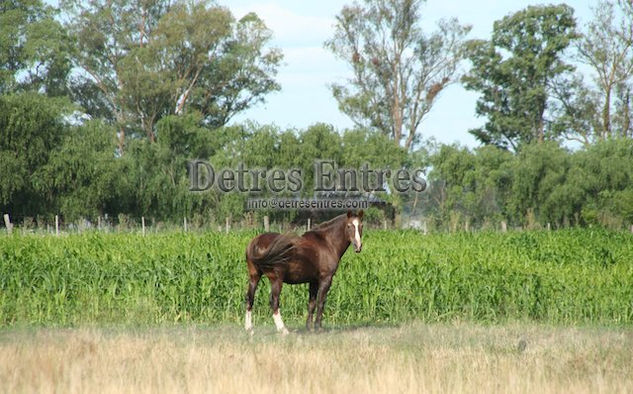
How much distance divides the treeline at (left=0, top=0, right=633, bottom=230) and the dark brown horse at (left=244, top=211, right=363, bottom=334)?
37849 millimetres

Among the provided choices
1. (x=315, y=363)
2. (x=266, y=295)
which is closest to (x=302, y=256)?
(x=266, y=295)

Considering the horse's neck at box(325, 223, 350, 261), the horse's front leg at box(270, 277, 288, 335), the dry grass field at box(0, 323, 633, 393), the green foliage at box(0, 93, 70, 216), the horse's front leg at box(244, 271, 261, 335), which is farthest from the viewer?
the green foliage at box(0, 93, 70, 216)

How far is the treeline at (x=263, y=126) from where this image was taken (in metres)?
53.7

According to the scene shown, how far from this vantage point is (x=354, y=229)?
1452 centimetres

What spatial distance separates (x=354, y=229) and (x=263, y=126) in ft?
144

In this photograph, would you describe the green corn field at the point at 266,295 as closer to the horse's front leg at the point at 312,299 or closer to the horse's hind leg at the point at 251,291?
the horse's front leg at the point at 312,299

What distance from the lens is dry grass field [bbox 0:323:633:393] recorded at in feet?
29.1

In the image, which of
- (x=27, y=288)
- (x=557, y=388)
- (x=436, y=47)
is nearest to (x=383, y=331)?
(x=557, y=388)

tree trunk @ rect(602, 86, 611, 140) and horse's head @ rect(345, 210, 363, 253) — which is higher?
tree trunk @ rect(602, 86, 611, 140)

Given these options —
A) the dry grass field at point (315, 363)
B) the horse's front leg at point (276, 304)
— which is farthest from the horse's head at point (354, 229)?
the dry grass field at point (315, 363)

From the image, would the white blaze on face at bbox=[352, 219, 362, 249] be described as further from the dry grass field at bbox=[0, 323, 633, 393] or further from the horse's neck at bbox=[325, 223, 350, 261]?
the dry grass field at bbox=[0, 323, 633, 393]

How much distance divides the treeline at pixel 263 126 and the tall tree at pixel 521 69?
0.13m

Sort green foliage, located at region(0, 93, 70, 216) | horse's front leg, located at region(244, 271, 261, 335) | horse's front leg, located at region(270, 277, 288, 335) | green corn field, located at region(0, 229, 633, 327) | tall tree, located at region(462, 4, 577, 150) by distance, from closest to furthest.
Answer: horse's front leg, located at region(270, 277, 288, 335) → horse's front leg, located at region(244, 271, 261, 335) → green corn field, located at region(0, 229, 633, 327) → green foliage, located at region(0, 93, 70, 216) → tall tree, located at region(462, 4, 577, 150)

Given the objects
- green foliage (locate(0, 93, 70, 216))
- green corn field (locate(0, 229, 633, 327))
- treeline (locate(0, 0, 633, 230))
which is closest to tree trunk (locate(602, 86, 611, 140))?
treeline (locate(0, 0, 633, 230))
